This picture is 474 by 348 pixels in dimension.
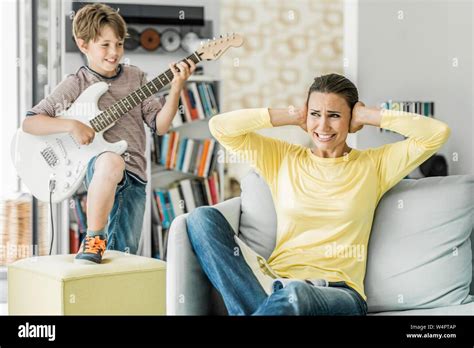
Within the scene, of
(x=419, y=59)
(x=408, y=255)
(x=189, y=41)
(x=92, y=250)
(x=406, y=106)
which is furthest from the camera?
(x=189, y=41)

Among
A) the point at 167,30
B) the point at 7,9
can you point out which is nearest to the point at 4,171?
the point at 7,9

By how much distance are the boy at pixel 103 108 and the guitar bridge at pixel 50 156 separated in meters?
0.06

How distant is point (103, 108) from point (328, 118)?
0.72 metres

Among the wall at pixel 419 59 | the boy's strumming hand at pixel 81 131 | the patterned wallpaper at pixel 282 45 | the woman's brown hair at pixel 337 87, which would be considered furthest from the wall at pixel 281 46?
the boy's strumming hand at pixel 81 131

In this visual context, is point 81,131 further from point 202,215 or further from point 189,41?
point 189,41

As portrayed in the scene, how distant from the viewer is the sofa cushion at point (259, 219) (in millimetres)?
2018

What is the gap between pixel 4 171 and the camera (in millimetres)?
2488

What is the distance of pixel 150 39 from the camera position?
2.82 m

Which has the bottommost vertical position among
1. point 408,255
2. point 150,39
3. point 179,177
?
point 408,255

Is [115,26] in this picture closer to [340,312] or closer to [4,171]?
[4,171]

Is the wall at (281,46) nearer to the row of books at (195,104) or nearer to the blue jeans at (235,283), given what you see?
the row of books at (195,104)

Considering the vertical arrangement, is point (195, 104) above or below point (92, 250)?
above

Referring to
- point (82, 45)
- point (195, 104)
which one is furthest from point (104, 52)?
point (195, 104)
